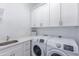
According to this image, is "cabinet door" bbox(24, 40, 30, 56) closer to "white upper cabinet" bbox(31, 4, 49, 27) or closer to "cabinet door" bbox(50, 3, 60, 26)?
"white upper cabinet" bbox(31, 4, 49, 27)

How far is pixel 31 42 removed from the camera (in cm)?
143

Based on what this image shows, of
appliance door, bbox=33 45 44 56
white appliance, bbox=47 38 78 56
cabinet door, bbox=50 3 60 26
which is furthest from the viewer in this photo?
appliance door, bbox=33 45 44 56

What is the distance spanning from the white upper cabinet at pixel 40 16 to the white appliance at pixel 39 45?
0.91 ft

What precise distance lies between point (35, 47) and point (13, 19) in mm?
777

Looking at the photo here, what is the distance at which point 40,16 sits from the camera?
Result: 1365 mm

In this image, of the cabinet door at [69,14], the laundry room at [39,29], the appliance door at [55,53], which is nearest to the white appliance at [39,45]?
the laundry room at [39,29]

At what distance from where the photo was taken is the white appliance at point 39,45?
1.39 m

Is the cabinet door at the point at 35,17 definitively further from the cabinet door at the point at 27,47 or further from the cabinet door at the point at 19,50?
the cabinet door at the point at 19,50

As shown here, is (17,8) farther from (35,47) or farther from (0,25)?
(35,47)

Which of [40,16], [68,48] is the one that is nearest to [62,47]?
[68,48]

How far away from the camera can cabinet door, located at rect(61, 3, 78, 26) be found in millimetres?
1207

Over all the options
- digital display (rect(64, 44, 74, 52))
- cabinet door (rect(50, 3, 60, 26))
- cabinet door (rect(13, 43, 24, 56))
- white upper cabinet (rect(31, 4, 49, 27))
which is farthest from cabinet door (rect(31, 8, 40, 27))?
digital display (rect(64, 44, 74, 52))

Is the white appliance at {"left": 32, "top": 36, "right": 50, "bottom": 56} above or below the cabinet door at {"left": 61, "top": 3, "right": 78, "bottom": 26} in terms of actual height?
below

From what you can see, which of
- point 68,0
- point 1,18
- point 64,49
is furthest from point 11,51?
point 68,0
